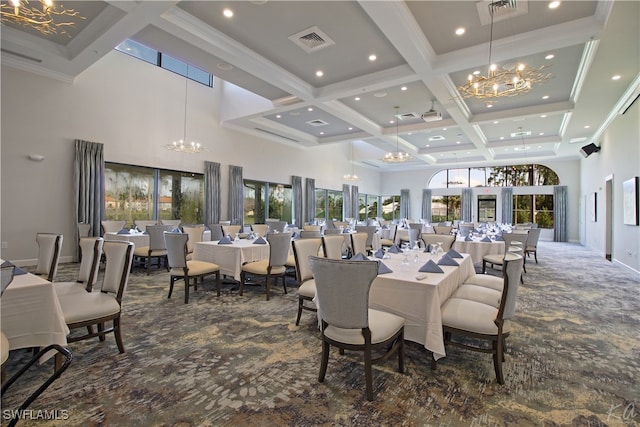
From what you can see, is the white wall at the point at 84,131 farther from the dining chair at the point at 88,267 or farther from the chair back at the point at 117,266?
the chair back at the point at 117,266

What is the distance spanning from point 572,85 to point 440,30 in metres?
4.05

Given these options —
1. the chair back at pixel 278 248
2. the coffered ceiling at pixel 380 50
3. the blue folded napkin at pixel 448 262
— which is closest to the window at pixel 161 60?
the coffered ceiling at pixel 380 50

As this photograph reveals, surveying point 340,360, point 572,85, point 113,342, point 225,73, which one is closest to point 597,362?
point 340,360

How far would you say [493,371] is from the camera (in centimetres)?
250

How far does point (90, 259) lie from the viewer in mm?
3213

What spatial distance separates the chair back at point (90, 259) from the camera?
Answer: 3.12 metres

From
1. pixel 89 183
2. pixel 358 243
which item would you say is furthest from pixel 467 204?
pixel 89 183

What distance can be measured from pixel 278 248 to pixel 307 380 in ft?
7.65

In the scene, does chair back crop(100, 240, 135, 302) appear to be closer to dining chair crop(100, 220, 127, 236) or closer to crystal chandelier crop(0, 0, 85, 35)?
crystal chandelier crop(0, 0, 85, 35)

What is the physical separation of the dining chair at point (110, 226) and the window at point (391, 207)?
15.4 metres

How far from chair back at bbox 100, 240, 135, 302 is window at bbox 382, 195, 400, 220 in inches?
710

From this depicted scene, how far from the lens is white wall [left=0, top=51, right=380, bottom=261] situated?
21.5 feet

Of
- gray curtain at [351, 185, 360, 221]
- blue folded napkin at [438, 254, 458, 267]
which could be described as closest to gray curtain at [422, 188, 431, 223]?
gray curtain at [351, 185, 360, 221]

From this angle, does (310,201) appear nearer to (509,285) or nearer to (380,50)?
(380,50)
